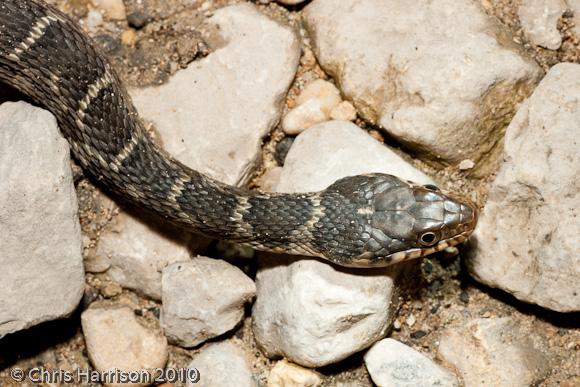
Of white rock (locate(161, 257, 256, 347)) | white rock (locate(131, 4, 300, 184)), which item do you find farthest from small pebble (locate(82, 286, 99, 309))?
white rock (locate(131, 4, 300, 184))

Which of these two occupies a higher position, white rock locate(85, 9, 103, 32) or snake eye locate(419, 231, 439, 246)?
white rock locate(85, 9, 103, 32)

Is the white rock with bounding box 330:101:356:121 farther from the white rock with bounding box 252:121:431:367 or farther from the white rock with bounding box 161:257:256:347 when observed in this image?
the white rock with bounding box 161:257:256:347

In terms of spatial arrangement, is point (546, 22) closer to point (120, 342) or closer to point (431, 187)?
point (431, 187)

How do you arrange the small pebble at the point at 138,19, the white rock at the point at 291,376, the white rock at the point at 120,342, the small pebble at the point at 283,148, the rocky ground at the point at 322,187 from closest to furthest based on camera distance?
the rocky ground at the point at 322,187 < the white rock at the point at 291,376 < the white rock at the point at 120,342 < the small pebble at the point at 283,148 < the small pebble at the point at 138,19

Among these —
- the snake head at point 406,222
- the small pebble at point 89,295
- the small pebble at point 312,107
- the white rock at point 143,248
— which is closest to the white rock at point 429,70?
the small pebble at point 312,107

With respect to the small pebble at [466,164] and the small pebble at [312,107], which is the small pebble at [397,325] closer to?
the small pebble at [466,164]

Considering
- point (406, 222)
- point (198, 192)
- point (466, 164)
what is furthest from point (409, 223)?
point (198, 192)

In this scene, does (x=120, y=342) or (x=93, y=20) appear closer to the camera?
(x=120, y=342)
